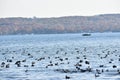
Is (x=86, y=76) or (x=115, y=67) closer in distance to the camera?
(x=86, y=76)

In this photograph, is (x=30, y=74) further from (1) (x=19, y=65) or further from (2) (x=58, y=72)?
(1) (x=19, y=65)

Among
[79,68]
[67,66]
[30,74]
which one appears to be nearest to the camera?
[30,74]

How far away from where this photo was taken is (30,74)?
190 feet

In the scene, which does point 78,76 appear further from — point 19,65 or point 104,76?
point 19,65

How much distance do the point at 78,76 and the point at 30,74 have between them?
6.54 m

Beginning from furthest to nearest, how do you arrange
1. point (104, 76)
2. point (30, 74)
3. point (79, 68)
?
point (79, 68), point (30, 74), point (104, 76)

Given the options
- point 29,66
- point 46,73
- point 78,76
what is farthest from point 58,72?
point 29,66

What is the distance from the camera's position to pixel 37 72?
60344 mm

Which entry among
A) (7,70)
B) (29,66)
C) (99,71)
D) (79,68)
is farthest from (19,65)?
(99,71)

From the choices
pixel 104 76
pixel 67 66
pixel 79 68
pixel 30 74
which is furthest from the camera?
pixel 67 66

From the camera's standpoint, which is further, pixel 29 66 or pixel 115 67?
pixel 29 66

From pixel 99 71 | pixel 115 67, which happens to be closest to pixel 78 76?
pixel 99 71

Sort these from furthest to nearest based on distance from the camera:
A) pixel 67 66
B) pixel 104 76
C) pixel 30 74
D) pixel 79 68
→ pixel 67 66
pixel 79 68
pixel 30 74
pixel 104 76

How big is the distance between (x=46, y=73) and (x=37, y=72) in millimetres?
2113
